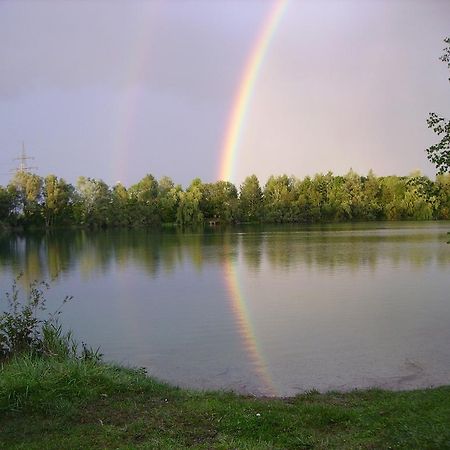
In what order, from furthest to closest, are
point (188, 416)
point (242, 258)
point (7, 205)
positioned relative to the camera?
point (7, 205) → point (242, 258) → point (188, 416)

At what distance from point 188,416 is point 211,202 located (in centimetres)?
9308

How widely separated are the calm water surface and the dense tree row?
2228 inches

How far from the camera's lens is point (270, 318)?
1564cm

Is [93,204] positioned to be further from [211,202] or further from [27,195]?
[211,202]

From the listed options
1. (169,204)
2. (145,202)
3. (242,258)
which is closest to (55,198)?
(145,202)

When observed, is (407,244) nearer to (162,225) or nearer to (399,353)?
(399,353)

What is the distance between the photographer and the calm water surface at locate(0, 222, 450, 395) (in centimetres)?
1006

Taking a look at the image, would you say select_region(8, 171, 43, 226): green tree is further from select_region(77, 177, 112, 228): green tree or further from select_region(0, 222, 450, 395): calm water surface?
select_region(0, 222, 450, 395): calm water surface

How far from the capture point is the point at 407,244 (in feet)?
134

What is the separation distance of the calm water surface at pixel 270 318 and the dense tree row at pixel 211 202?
186ft

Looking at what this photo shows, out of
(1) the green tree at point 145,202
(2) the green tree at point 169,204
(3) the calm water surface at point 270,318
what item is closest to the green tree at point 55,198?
(1) the green tree at point 145,202

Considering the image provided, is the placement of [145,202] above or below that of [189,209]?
above

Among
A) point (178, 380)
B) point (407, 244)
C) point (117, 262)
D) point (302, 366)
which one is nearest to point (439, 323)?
point (302, 366)

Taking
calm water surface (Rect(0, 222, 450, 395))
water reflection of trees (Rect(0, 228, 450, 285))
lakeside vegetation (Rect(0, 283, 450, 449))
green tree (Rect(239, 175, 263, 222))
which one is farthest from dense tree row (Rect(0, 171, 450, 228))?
lakeside vegetation (Rect(0, 283, 450, 449))
